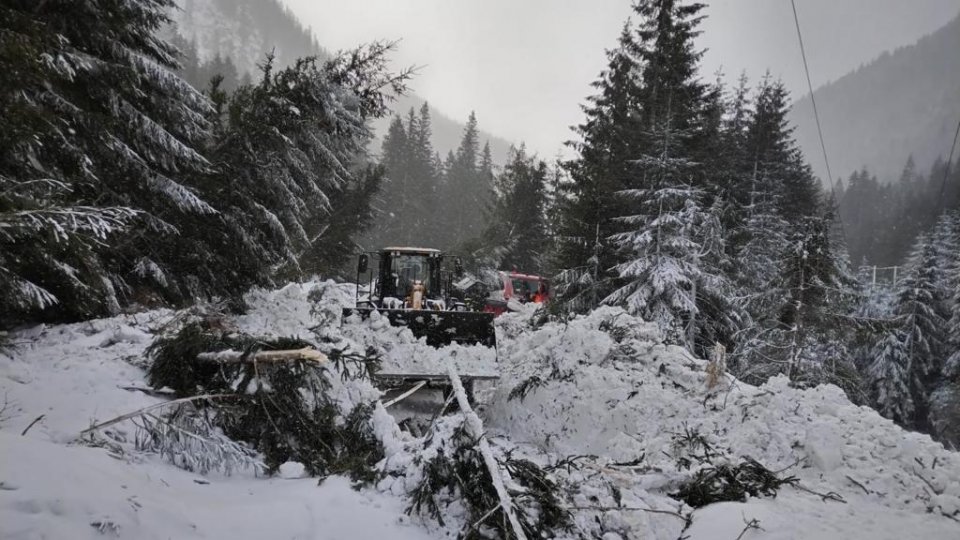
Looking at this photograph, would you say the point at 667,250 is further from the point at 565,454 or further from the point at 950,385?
the point at 950,385

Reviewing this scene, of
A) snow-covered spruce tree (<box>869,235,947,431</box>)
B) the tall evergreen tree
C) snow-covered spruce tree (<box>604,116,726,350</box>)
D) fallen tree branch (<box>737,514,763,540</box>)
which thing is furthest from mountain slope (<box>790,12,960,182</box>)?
fallen tree branch (<box>737,514,763,540</box>)

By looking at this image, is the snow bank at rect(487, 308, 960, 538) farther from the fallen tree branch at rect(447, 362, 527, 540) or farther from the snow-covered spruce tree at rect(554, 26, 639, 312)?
the snow-covered spruce tree at rect(554, 26, 639, 312)

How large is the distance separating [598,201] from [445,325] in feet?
31.9

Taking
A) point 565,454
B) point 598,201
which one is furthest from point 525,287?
point 565,454

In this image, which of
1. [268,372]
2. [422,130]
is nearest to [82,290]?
[268,372]

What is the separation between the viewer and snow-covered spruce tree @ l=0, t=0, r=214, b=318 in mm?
5309

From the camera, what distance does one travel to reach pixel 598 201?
16.1 metres

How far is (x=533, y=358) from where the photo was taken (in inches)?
316

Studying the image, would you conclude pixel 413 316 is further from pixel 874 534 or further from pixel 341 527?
pixel 874 534

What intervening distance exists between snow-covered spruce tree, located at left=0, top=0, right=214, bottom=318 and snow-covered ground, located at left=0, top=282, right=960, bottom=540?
1560 mm

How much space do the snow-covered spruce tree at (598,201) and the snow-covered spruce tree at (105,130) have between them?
36.7 ft

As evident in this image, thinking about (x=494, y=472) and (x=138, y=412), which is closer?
(x=138, y=412)

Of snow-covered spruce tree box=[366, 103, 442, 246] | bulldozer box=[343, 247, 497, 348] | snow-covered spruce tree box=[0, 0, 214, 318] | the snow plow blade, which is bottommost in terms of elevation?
the snow plow blade

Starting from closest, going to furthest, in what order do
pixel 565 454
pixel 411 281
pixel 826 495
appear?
pixel 826 495 < pixel 565 454 < pixel 411 281
